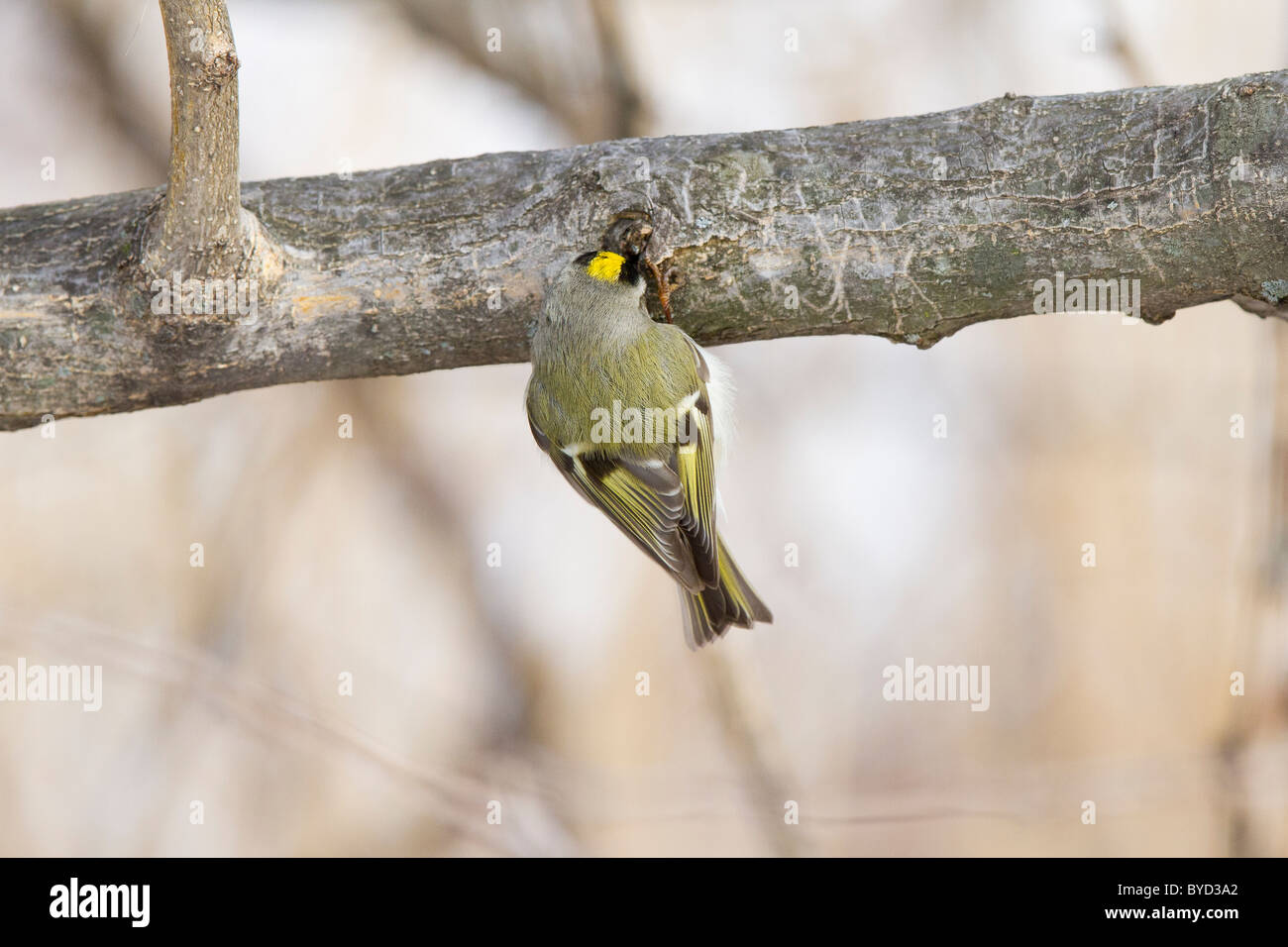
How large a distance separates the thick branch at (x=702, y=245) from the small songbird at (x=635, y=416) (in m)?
0.08

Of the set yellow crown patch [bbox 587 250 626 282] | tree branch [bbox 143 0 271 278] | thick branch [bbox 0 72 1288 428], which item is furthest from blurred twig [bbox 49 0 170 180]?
yellow crown patch [bbox 587 250 626 282]

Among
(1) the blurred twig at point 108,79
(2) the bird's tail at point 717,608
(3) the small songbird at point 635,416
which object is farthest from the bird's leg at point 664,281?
(1) the blurred twig at point 108,79

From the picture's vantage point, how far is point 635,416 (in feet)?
7.70

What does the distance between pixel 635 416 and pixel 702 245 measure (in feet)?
1.44

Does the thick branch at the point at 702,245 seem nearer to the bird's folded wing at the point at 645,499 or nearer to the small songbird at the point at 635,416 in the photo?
the small songbird at the point at 635,416

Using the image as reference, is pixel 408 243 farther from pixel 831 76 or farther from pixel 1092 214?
pixel 831 76

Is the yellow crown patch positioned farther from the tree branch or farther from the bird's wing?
the tree branch

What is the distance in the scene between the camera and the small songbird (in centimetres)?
218

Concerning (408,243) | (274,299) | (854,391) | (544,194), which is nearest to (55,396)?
(274,299)

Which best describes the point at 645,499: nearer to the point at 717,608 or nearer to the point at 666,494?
the point at 666,494

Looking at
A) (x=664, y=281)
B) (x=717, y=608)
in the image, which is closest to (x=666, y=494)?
(x=717, y=608)

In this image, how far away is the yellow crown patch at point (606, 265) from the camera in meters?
2.15

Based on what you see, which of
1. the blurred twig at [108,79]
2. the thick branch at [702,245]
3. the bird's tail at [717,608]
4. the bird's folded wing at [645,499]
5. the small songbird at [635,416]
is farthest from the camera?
the blurred twig at [108,79]

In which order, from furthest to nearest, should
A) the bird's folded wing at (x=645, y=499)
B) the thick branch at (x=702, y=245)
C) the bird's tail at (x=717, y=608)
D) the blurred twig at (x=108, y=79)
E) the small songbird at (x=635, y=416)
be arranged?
the blurred twig at (x=108, y=79) → the bird's tail at (x=717, y=608) → the bird's folded wing at (x=645, y=499) → the small songbird at (x=635, y=416) → the thick branch at (x=702, y=245)
